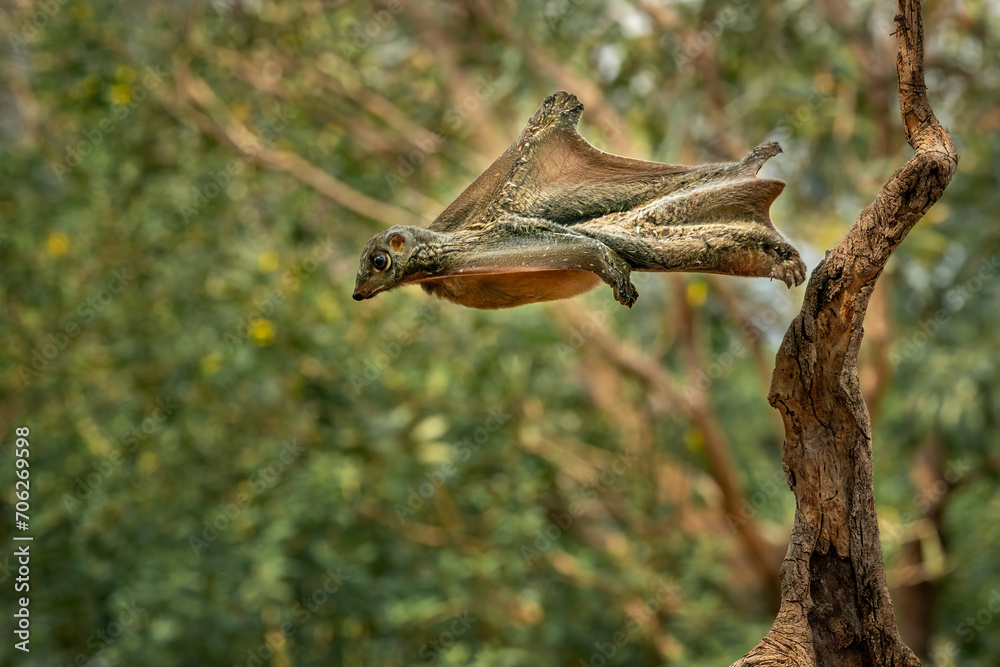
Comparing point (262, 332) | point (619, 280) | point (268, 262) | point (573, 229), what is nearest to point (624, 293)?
point (619, 280)

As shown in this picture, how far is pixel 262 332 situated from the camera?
477 cm

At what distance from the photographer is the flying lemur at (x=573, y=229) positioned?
6.29 ft

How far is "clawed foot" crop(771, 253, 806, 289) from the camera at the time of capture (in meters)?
1.97

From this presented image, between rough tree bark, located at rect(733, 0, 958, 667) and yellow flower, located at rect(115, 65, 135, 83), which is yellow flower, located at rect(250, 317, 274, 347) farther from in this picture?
rough tree bark, located at rect(733, 0, 958, 667)

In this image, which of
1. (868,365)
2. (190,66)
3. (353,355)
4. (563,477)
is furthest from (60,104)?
(868,365)

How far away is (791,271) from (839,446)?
0.49 meters

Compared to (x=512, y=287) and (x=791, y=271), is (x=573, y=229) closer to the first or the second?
(x=512, y=287)

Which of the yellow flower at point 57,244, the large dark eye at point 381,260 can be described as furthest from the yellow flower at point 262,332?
the large dark eye at point 381,260

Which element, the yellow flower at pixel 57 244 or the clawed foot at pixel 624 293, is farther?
the yellow flower at pixel 57 244

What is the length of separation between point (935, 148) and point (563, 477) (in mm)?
5321

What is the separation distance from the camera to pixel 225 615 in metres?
4.89

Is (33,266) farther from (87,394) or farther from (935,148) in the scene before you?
(935,148)

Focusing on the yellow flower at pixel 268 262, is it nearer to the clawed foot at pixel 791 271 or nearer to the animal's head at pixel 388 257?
the animal's head at pixel 388 257

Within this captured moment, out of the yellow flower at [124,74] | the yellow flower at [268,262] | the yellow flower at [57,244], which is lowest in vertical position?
the yellow flower at [268,262]
